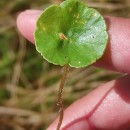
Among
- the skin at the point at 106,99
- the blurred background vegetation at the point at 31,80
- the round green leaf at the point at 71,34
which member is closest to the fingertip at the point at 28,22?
the skin at the point at 106,99

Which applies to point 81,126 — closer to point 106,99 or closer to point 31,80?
point 106,99

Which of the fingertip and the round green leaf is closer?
the round green leaf

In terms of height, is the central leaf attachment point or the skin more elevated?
→ the central leaf attachment point

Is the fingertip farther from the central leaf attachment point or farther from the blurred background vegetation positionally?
the blurred background vegetation

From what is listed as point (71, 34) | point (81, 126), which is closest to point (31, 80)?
point (81, 126)

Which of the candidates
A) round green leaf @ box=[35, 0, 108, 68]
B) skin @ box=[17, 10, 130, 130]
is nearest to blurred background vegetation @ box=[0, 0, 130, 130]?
skin @ box=[17, 10, 130, 130]
